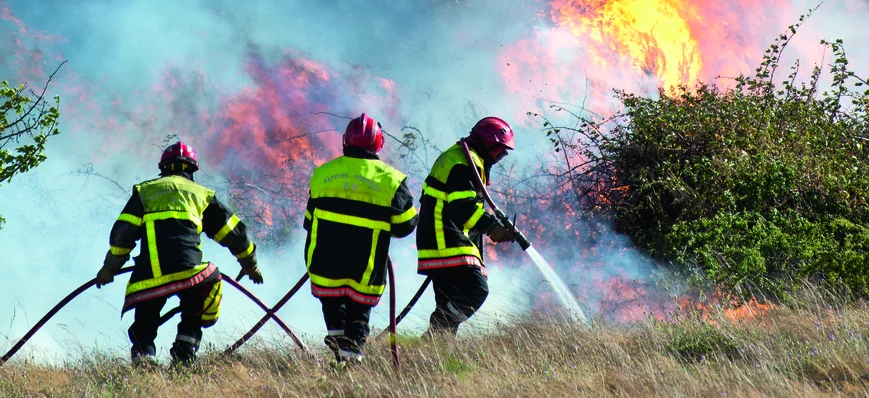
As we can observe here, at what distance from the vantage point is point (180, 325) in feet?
16.8

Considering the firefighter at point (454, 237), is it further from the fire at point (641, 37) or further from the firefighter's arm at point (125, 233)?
the fire at point (641, 37)

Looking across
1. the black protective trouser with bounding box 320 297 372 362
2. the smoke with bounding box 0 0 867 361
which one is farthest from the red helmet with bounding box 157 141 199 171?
the smoke with bounding box 0 0 867 361

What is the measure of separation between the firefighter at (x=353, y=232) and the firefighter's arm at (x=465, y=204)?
450mm

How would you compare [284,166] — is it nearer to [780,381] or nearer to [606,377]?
[606,377]

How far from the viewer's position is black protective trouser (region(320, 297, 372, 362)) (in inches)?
182

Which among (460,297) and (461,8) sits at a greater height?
(461,8)

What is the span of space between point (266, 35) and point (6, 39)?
8.70ft

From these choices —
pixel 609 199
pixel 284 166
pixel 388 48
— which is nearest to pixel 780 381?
pixel 609 199

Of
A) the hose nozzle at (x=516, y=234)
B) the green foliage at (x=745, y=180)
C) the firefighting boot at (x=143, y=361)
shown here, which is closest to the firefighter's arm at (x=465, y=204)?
the hose nozzle at (x=516, y=234)

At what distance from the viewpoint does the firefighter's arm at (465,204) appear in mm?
5070

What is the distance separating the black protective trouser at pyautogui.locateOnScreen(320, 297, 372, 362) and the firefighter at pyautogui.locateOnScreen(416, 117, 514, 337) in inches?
19.8

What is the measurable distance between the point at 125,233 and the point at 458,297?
74.8 inches

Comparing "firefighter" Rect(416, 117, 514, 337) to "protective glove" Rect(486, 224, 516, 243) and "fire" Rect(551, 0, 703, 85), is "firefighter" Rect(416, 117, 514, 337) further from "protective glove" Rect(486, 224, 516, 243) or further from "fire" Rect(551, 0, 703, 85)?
"fire" Rect(551, 0, 703, 85)

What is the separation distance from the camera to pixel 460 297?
5125 mm
